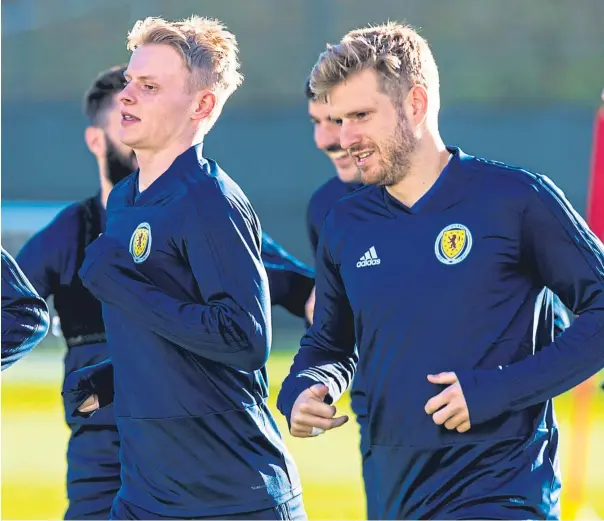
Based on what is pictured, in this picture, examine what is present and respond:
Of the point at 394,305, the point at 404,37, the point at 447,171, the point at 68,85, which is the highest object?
the point at 68,85

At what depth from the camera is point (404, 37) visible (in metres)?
3.51

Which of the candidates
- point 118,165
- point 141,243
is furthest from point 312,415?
point 118,165

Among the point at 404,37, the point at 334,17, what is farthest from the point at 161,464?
the point at 334,17

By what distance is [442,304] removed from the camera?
3.31 metres

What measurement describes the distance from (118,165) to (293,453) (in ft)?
17.7

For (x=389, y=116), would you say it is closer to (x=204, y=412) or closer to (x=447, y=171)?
(x=447, y=171)

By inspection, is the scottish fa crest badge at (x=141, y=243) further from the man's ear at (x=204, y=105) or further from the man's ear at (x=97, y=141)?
the man's ear at (x=97, y=141)

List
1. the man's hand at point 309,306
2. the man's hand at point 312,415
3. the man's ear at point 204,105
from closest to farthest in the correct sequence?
1. the man's hand at point 312,415
2. the man's ear at point 204,105
3. the man's hand at point 309,306

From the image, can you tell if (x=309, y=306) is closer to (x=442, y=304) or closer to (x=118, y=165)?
(x=118, y=165)

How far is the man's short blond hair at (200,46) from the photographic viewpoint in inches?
157

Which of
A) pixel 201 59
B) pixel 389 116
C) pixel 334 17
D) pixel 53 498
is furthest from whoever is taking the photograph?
pixel 334 17

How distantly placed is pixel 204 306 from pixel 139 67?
0.80 metres

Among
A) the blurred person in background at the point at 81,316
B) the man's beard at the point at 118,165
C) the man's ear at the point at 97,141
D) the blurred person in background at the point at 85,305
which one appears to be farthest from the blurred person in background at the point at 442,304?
the man's ear at the point at 97,141

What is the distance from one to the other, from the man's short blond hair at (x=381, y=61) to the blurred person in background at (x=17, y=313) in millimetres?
1011
